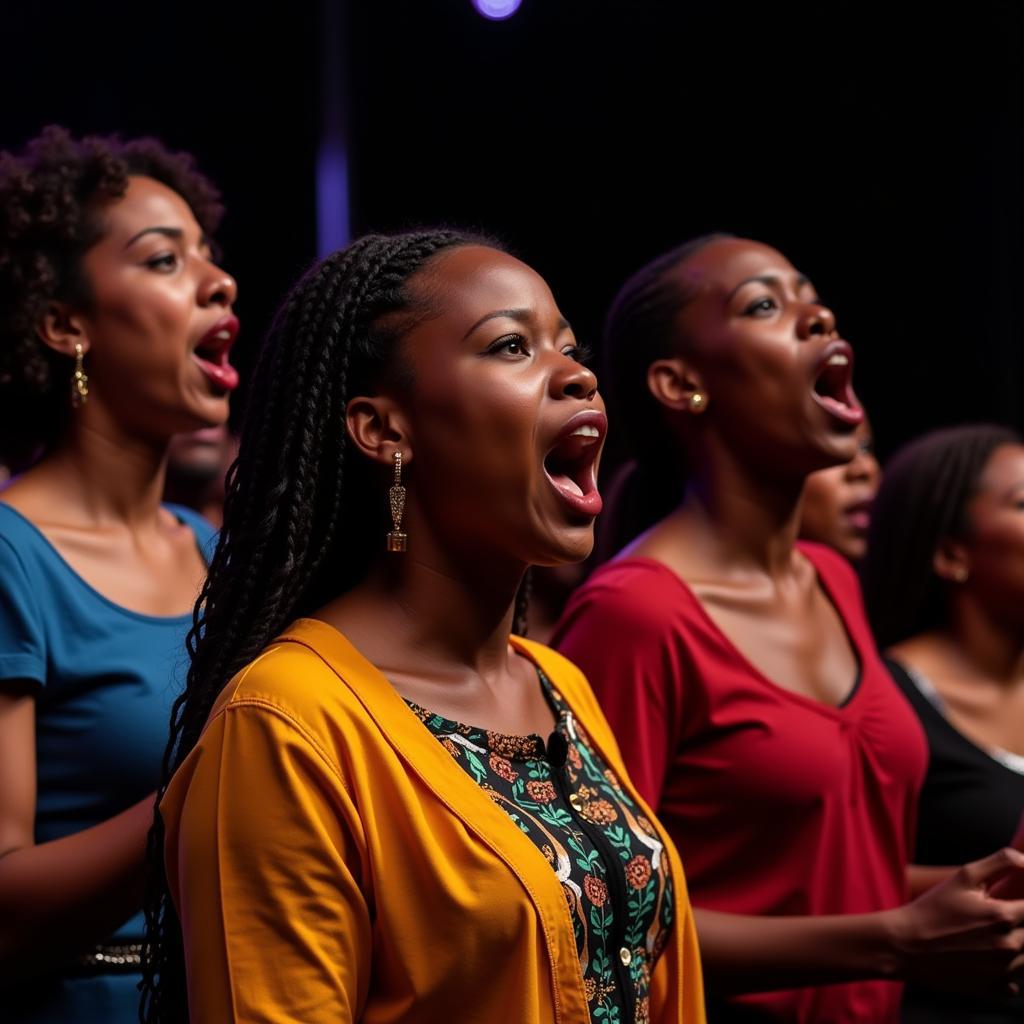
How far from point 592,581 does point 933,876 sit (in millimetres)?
858

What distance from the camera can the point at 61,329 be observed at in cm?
236

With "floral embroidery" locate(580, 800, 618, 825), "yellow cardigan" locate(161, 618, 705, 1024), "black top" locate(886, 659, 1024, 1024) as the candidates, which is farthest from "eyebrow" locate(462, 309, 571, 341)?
"black top" locate(886, 659, 1024, 1024)

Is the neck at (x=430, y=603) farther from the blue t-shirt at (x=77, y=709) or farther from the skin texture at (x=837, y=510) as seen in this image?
the skin texture at (x=837, y=510)

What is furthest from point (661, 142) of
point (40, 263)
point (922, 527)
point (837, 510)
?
point (40, 263)

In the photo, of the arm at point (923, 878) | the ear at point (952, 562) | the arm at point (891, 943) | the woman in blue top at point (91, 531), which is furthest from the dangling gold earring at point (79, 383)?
the ear at point (952, 562)

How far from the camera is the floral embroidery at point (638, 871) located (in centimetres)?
165

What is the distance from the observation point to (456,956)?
1.45 meters

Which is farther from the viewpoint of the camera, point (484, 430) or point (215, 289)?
point (215, 289)

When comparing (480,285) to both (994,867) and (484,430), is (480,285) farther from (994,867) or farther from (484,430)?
(994,867)

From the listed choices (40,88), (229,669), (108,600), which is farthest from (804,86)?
(229,669)

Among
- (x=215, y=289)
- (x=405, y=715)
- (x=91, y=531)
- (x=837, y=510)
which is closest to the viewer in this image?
(x=405, y=715)

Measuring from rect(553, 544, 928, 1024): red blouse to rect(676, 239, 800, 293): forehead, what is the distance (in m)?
0.53

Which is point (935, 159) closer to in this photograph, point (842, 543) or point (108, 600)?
point (842, 543)

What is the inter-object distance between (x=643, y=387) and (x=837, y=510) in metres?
1.43
